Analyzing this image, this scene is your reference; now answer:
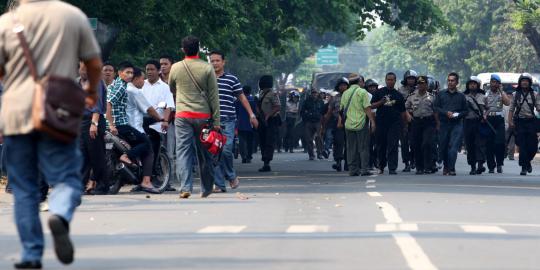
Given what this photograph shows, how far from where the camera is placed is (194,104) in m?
17.8

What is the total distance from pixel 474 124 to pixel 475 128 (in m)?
0.07

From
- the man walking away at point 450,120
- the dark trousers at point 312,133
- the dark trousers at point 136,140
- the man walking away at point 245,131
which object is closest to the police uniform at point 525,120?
the man walking away at point 450,120

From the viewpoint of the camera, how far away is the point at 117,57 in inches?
1097

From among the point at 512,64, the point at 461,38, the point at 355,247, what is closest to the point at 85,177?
the point at 355,247

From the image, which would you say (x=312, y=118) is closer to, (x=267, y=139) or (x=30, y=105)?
(x=267, y=139)

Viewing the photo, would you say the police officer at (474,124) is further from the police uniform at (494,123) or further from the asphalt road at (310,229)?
the asphalt road at (310,229)

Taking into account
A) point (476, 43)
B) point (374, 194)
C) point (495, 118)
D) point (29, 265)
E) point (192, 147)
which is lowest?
point (29, 265)

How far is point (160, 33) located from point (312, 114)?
1007cm

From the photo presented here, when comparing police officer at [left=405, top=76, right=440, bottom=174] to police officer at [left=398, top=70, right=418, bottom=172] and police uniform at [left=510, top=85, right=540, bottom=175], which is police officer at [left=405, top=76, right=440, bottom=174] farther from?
police uniform at [left=510, top=85, right=540, bottom=175]

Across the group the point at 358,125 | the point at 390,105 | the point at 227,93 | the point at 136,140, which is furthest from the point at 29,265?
the point at 390,105

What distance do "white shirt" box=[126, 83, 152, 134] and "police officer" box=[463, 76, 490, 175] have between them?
9.47 metres

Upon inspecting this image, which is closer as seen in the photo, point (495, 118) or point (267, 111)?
point (495, 118)

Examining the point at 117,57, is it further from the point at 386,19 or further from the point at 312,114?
the point at 386,19

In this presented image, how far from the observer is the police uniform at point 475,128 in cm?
2812
